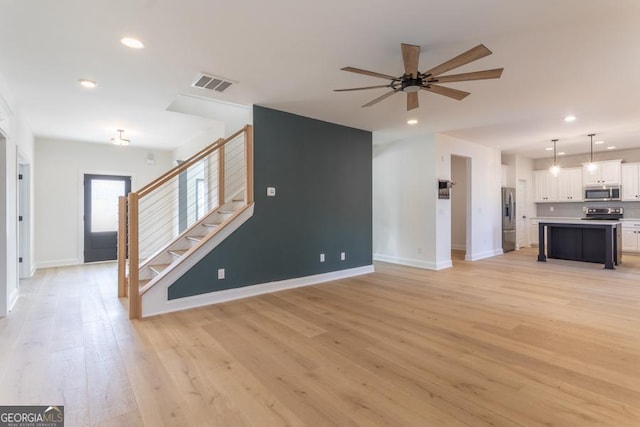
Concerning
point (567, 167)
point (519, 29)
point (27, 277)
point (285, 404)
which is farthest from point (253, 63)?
point (567, 167)

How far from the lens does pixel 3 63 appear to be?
3143mm

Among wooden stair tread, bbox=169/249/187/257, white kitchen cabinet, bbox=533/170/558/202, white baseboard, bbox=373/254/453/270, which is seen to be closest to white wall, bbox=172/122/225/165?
wooden stair tread, bbox=169/249/187/257

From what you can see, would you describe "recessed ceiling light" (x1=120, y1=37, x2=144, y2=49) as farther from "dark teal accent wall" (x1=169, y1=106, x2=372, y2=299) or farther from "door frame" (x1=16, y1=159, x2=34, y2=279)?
"door frame" (x1=16, y1=159, x2=34, y2=279)

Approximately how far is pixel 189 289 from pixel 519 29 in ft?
14.1

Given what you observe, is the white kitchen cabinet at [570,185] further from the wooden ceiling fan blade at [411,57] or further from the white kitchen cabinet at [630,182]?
the wooden ceiling fan blade at [411,57]

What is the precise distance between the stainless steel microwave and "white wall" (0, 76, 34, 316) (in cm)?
1206

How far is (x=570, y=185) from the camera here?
29.7 ft

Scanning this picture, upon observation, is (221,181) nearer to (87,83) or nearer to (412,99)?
(87,83)

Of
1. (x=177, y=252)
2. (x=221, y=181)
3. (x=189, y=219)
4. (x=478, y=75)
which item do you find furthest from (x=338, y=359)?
(x=189, y=219)

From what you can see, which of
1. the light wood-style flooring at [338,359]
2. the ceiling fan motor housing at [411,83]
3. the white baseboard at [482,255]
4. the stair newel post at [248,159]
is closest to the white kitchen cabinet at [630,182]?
the white baseboard at [482,255]

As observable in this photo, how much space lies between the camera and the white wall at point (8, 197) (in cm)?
361

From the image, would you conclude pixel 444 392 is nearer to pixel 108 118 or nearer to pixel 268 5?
pixel 268 5

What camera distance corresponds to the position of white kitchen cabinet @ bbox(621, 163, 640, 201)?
26.1 feet

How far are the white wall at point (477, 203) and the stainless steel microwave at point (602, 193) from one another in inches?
110
